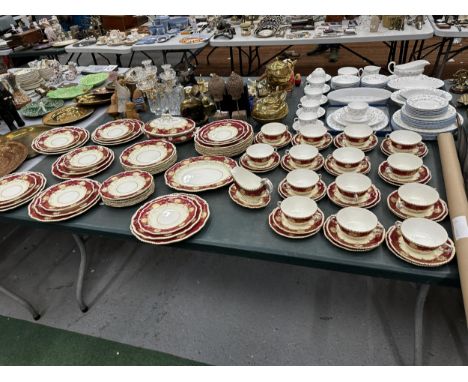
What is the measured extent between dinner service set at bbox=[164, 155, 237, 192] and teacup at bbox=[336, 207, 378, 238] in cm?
43

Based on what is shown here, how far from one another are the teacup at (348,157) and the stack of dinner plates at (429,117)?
1.06 ft

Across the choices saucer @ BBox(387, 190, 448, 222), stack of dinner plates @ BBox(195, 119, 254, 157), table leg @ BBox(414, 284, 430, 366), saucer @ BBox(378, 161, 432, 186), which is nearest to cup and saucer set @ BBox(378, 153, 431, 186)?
saucer @ BBox(378, 161, 432, 186)

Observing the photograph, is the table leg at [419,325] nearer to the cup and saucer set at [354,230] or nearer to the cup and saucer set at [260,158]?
the cup and saucer set at [354,230]

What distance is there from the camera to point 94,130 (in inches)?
67.9

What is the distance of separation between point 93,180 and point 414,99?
4.51ft

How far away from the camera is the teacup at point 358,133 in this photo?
1327 millimetres

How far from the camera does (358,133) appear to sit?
52.8 inches

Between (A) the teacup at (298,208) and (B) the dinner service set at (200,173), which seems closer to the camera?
(A) the teacup at (298,208)

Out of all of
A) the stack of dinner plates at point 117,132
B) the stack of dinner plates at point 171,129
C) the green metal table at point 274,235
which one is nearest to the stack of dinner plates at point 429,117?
the green metal table at point 274,235

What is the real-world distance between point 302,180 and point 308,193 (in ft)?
0.20

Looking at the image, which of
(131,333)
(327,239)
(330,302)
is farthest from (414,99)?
(131,333)

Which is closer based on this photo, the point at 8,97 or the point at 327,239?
the point at 327,239

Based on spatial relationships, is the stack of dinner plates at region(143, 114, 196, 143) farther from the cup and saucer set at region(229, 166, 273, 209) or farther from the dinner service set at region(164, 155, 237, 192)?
the cup and saucer set at region(229, 166, 273, 209)

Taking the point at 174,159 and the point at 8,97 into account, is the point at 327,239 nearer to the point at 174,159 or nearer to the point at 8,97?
the point at 174,159
